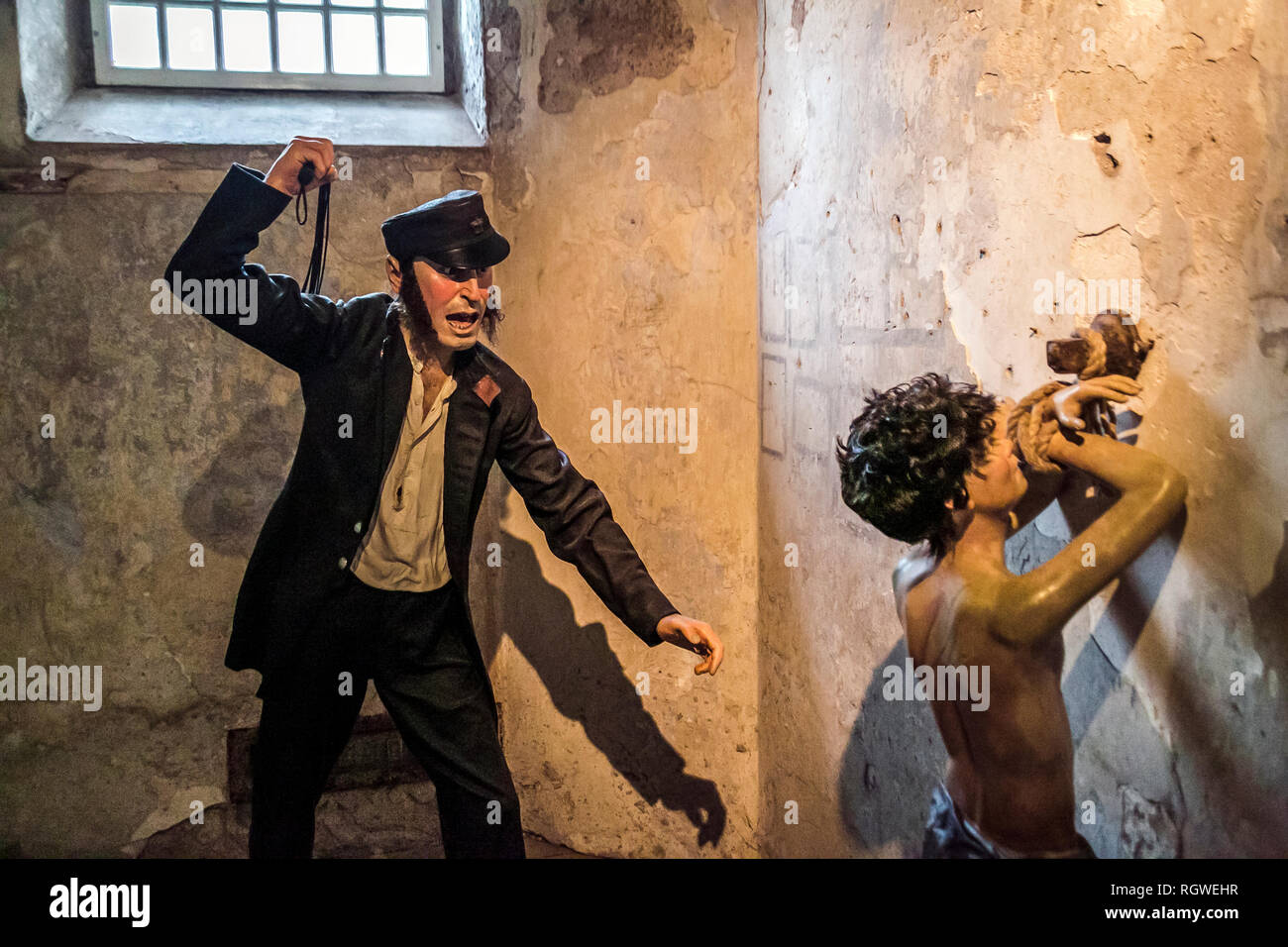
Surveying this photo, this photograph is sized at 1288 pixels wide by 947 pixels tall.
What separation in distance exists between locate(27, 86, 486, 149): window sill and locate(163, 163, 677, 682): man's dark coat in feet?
3.20

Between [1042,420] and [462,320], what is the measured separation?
1213 millimetres

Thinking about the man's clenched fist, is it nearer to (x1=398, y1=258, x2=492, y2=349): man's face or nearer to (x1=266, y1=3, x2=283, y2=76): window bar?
(x1=398, y1=258, x2=492, y2=349): man's face

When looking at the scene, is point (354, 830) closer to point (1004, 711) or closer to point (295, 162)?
point (295, 162)

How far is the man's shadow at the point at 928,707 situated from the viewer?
1.73 metres

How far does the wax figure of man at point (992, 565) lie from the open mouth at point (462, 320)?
913 mm

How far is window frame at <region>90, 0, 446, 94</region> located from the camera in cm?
319

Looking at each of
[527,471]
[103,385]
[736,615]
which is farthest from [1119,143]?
[103,385]

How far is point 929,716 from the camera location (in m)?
2.36

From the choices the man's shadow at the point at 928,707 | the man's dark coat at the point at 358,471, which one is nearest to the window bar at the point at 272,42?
the man's dark coat at the point at 358,471
